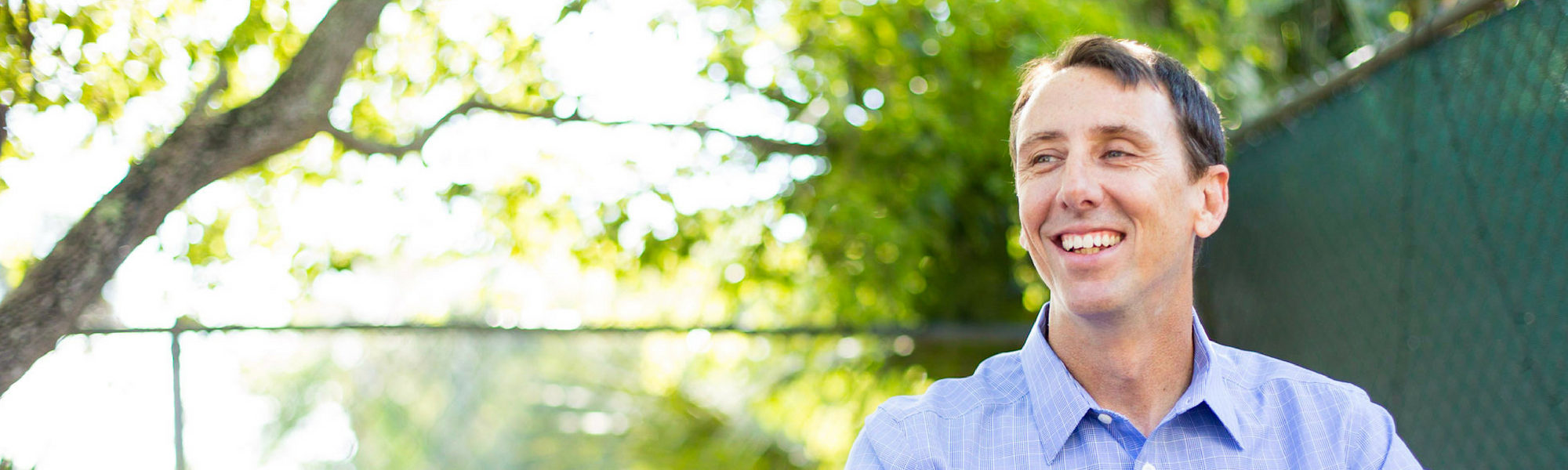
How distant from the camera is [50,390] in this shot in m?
3.08

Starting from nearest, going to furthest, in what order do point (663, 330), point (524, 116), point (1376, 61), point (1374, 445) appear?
point (1374, 445) < point (1376, 61) < point (663, 330) < point (524, 116)

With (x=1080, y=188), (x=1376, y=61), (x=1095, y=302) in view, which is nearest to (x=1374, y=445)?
(x=1095, y=302)

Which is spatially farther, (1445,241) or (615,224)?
(615,224)

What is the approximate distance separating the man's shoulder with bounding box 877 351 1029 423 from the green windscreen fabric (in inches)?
37.0

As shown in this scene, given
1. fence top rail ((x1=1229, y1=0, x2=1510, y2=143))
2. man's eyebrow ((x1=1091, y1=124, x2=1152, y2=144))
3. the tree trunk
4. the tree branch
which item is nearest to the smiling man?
man's eyebrow ((x1=1091, y1=124, x2=1152, y2=144))

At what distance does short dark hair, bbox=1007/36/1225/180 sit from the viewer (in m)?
1.68

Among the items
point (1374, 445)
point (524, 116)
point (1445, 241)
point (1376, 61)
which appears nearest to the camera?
point (1374, 445)

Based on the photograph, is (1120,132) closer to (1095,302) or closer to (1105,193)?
(1105,193)

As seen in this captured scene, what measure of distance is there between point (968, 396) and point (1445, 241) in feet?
3.93

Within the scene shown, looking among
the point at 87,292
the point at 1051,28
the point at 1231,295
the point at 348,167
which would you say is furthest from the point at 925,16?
the point at 87,292

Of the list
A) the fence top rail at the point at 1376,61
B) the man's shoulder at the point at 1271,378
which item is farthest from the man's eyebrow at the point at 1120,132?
the fence top rail at the point at 1376,61

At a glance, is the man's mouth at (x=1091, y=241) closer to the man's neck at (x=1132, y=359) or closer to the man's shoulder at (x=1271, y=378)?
the man's neck at (x=1132, y=359)

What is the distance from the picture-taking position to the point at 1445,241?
231 cm

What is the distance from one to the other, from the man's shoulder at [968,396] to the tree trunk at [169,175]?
5.66 feet
